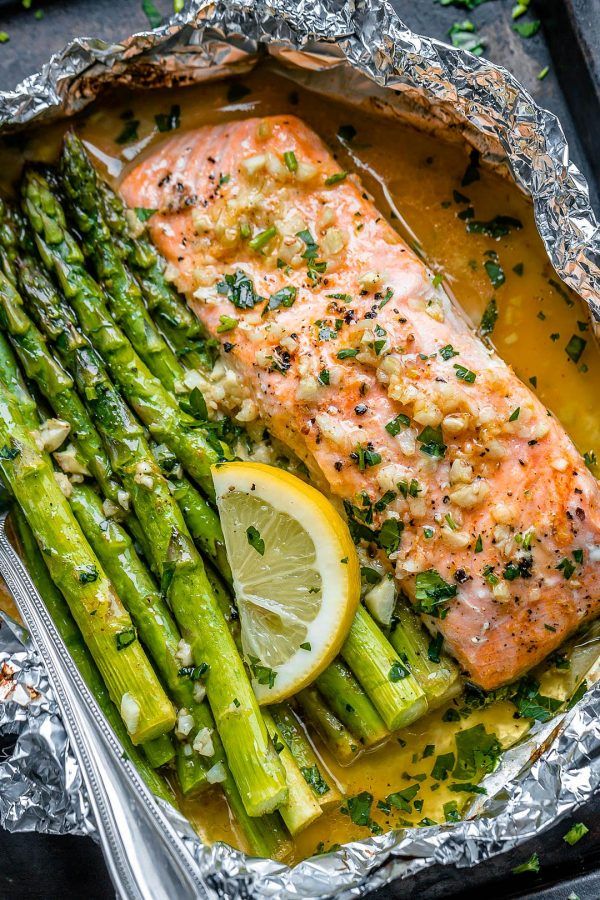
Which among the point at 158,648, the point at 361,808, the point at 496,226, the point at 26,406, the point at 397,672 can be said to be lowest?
the point at 361,808

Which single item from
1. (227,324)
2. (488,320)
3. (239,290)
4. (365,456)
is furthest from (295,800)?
(488,320)

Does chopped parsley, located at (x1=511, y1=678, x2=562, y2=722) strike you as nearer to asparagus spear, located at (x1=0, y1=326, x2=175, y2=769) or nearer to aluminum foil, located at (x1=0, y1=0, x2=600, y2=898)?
aluminum foil, located at (x1=0, y1=0, x2=600, y2=898)

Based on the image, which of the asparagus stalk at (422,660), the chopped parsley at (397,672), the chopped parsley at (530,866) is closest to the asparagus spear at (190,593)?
the chopped parsley at (397,672)

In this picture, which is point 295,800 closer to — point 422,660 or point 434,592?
point 422,660

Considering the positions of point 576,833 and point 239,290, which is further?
point 239,290

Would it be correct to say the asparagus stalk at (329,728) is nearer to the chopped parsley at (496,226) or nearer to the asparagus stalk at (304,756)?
the asparagus stalk at (304,756)

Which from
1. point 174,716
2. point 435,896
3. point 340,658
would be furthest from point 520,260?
point 435,896
